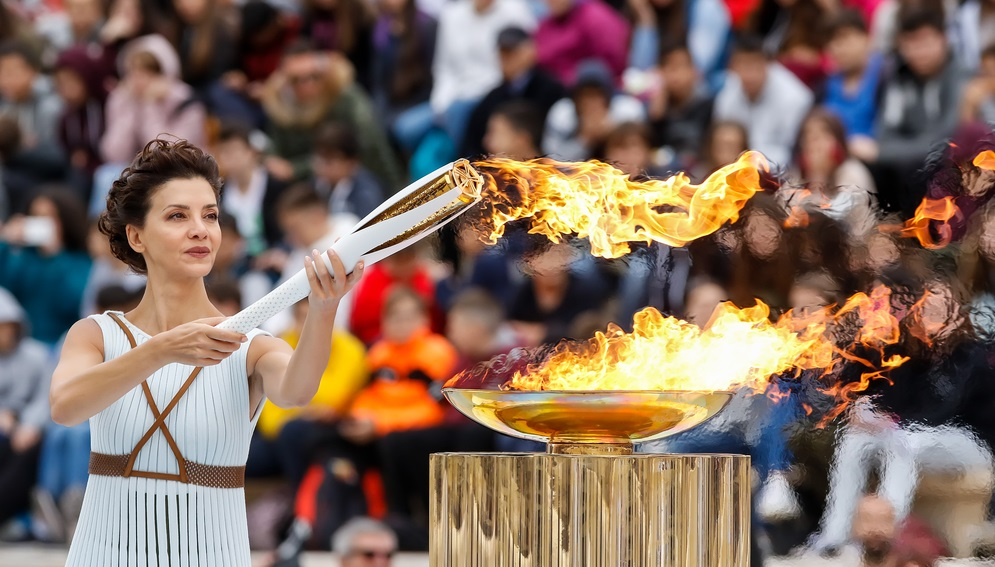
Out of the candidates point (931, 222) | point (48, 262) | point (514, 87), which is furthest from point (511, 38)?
point (931, 222)

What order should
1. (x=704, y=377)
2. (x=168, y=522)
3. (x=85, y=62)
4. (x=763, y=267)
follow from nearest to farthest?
(x=168, y=522) → (x=704, y=377) → (x=763, y=267) → (x=85, y=62)

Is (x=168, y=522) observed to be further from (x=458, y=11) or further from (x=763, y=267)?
(x=458, y=11)

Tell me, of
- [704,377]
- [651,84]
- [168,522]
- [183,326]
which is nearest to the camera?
[183,326]

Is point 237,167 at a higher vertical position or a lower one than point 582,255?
higher

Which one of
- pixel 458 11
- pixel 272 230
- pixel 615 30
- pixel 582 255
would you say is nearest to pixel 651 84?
pixel 615 30

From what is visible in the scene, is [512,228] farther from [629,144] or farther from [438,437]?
[629,144]

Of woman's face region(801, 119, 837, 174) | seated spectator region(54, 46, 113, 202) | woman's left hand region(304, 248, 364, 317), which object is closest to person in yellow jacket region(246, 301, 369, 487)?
woman's face region(801, 119, 837, 174)

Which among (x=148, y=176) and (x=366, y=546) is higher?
(x=148, y=176)

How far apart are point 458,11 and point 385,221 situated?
5.23 meters

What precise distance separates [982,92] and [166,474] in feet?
13.9

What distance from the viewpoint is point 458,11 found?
766 centimetres

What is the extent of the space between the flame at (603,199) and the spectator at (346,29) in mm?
4907

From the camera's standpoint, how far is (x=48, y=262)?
7.43m

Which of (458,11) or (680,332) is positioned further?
(458,11)
